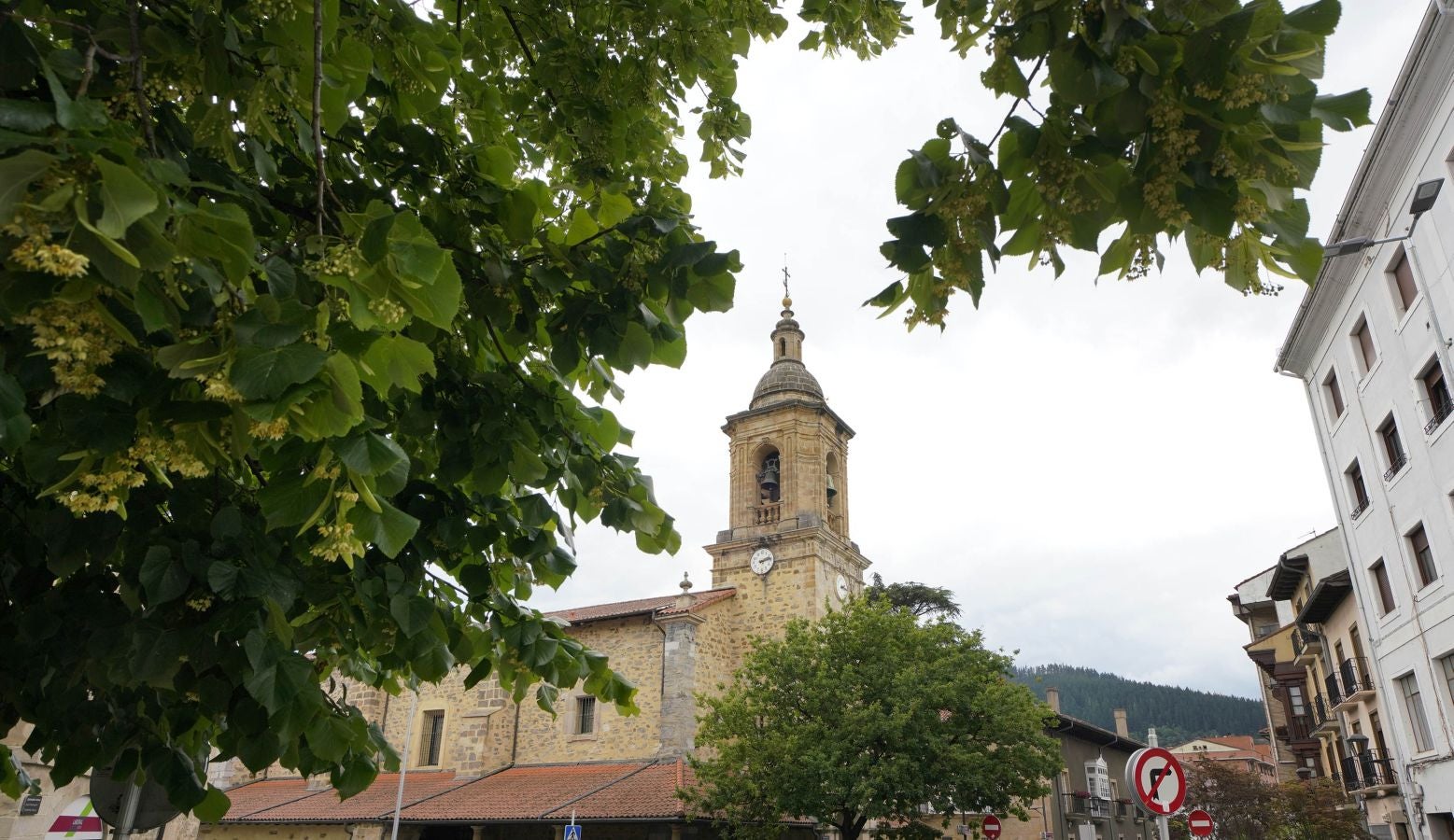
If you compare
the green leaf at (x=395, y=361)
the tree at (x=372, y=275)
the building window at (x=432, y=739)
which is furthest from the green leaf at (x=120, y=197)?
the building window at (x=432, y=739)

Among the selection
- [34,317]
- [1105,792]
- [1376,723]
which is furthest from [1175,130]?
[1105,792]

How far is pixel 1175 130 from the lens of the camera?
7.02 feet

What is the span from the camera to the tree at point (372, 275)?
1939mm

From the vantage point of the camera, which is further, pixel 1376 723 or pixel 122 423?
pixel 1376 723

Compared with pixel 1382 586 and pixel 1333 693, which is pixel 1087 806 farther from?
pixel 1382 586

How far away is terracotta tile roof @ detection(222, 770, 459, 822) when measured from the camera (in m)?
24.8

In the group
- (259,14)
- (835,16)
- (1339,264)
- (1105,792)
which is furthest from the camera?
(1105,792)

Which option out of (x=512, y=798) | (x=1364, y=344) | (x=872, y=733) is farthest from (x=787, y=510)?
(x=1364, y=344)

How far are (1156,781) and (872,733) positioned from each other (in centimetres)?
1191

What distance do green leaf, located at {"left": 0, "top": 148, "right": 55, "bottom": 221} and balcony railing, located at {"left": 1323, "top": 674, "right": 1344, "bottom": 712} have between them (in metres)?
28.8

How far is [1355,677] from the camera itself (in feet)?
73.4

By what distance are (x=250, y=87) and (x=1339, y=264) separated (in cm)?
2044

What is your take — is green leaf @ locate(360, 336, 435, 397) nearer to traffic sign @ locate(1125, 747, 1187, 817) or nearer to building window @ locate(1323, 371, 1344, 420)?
traffic sign @ locate(1125, 747, 1187, 817)

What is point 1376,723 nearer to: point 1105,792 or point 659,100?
point 1105,792
